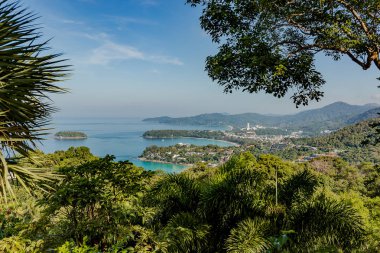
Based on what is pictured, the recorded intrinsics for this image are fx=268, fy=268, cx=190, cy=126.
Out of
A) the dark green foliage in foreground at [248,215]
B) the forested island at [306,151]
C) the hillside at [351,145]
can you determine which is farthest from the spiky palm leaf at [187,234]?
the hillside at [351,145]

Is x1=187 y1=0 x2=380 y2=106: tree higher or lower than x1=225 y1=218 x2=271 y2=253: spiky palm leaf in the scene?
higher

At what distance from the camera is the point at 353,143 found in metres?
59.1

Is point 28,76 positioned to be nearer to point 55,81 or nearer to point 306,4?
point 55,81

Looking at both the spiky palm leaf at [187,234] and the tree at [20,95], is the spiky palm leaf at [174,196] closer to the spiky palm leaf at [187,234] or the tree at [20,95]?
the spiky palm leaf at [187,234]

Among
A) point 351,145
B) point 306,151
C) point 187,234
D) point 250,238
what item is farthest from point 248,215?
point 306,151

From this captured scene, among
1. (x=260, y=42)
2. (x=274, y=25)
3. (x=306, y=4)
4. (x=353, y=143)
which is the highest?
(x=306, y=4)

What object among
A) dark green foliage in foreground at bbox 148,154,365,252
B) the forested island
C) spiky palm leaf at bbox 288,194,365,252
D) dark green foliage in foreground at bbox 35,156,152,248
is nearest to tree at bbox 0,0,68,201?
dark green foliage in foreground at bbox 35,156,152,248

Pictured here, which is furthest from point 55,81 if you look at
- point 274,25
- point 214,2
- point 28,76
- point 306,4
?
point 306,4

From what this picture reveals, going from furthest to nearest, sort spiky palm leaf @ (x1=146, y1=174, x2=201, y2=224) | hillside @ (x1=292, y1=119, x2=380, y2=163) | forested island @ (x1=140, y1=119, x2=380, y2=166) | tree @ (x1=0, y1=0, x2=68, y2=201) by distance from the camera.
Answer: forested island @ (x1=140, y1=119, x2=380, y2=166) < hillside @ (x1=292, y1=119, x2=380, y2=163) < spiky palm leaf @ (x1=146, y1=174, x2=201, y2=224) < tree @ (x1=0, y1=0, x2=68, y2=201)

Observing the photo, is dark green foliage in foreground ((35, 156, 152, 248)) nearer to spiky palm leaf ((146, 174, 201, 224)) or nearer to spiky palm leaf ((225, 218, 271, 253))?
spiky palm leaf ((146, 174, 201, 224))

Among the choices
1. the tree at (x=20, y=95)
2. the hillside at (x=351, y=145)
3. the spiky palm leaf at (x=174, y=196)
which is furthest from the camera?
the hillside at (x=351, y=145)

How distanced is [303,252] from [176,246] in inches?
79.1

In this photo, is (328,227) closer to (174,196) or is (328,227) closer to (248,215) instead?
(248,215)

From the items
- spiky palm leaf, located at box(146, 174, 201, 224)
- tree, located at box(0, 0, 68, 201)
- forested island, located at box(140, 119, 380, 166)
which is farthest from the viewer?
forested island, located at box(140, 119, 380, 166)
